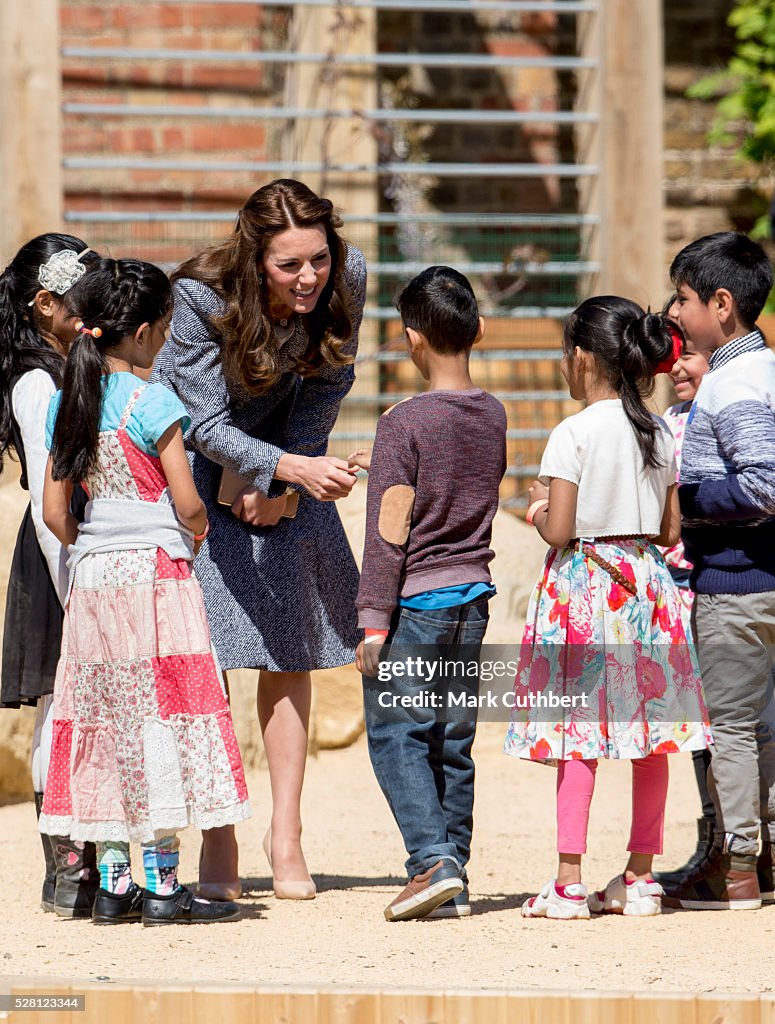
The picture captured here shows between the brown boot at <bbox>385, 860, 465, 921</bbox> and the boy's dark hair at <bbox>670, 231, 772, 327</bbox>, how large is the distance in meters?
1.36

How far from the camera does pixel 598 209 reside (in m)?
6.96

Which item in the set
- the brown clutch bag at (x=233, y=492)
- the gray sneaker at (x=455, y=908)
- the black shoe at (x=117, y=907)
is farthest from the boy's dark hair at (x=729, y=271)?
the black shoe at (x=117, y=907)

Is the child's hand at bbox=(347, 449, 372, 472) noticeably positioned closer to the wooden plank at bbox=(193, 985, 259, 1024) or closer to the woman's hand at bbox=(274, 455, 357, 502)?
the woman's hand at bbox=(274, 455, 357, 502)

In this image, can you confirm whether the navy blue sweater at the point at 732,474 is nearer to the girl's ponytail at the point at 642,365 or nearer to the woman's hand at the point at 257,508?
the girl's ponytail at the point at 642,365

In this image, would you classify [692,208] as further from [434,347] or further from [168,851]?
[168,851]

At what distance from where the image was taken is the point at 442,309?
3.21m

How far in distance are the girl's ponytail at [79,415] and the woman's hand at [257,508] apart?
0.41 m

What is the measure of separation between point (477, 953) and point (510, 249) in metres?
5.42

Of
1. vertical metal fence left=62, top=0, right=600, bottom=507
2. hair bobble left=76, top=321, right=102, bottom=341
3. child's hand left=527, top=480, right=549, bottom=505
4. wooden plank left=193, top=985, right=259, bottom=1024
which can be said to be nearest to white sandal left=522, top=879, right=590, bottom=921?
child's hand left=527, top=480, right=549, bottom=505

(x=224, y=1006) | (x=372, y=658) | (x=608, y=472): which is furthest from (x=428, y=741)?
(x=224, y=1006)

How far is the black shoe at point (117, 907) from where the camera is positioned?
3.20 m

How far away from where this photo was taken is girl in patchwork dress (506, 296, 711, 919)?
3.16m

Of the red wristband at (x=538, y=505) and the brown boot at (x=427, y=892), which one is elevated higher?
the red wristband at (x=538, y=505)

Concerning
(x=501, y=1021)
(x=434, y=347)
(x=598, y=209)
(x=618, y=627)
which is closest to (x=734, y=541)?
(x=618, y=627)
